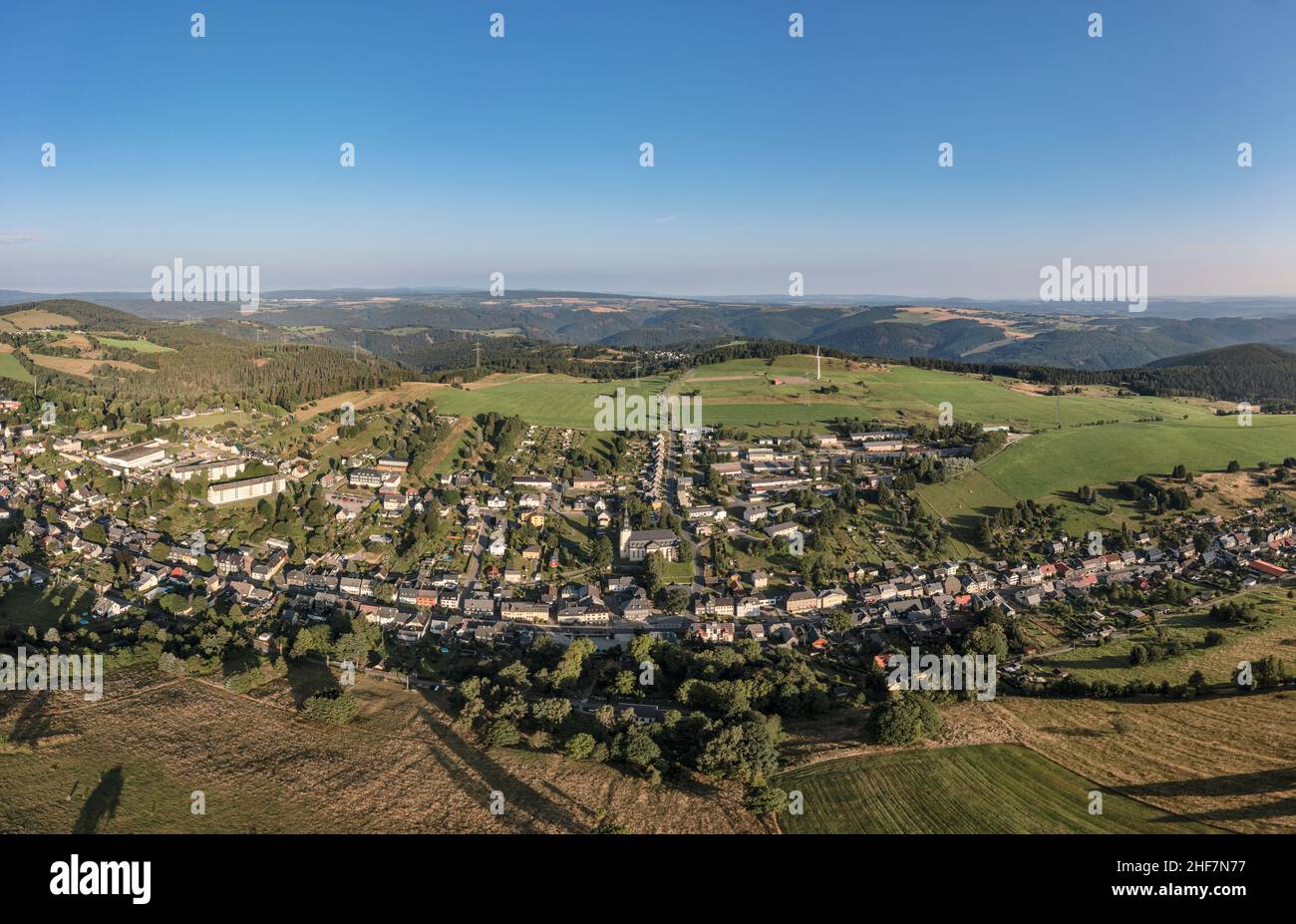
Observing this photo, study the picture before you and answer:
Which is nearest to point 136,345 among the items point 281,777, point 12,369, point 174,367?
point 12,369

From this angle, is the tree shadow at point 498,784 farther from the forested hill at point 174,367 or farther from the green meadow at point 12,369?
the green meadow at point 12,369

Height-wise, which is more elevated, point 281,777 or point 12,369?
point 12,369

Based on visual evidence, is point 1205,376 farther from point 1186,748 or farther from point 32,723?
point 32,723

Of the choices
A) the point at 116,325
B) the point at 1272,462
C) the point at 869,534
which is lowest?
the point at 869,534

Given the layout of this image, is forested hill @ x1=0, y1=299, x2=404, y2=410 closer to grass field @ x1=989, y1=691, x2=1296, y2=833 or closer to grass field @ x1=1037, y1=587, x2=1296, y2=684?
grass field @ x1=989, y1=691, x2=1296, y2=833

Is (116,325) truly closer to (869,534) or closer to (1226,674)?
(869,534)

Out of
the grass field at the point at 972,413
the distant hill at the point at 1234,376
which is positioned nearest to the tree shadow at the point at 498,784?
the grass field at the point at 972,413

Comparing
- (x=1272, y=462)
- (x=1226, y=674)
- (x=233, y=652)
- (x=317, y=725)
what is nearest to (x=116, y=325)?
(x=233, y=652)
